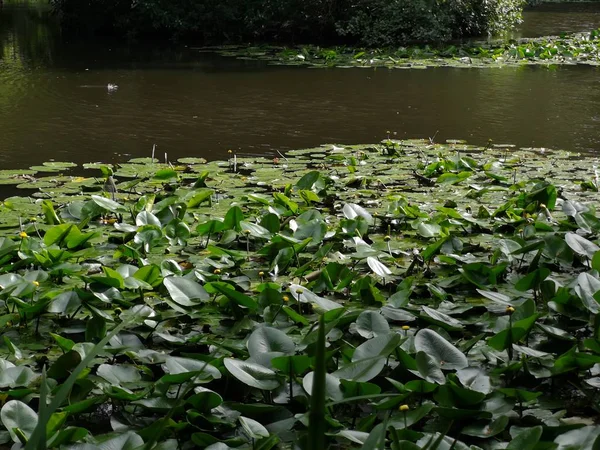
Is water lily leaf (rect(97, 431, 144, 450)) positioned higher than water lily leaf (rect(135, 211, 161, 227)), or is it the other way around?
water lily leaf (rect(135, 211, 161, 227))

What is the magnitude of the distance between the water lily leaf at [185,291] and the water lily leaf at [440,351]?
0.86m

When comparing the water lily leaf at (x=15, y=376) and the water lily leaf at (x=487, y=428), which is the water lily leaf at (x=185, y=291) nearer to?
the water lily leaf at (x=15, y=376)

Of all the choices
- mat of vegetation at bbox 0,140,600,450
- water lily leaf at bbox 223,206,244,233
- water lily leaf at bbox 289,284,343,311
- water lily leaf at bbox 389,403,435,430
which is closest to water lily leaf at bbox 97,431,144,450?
mat of vegetation at bbox 0,140,600,450

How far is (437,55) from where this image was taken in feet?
41.4

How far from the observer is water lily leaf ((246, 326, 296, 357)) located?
223cm

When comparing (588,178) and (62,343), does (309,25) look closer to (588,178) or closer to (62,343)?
(588,178)

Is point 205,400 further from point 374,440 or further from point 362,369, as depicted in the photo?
point 374,440

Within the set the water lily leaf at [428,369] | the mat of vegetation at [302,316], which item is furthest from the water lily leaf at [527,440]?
the water lily leaf at [428,369]

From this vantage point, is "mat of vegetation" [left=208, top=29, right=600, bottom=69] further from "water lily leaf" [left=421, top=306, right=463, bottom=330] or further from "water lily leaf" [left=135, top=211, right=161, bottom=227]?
"water lily leaf" [left=421, top=306, right=463, bottom=330]

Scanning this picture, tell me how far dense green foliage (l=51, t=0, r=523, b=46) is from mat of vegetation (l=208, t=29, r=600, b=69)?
551 mm

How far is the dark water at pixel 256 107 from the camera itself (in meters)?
6.45

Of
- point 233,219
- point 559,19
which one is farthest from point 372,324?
point 559,19

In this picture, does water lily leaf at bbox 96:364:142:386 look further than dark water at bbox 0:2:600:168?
No

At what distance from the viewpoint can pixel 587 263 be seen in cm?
325
